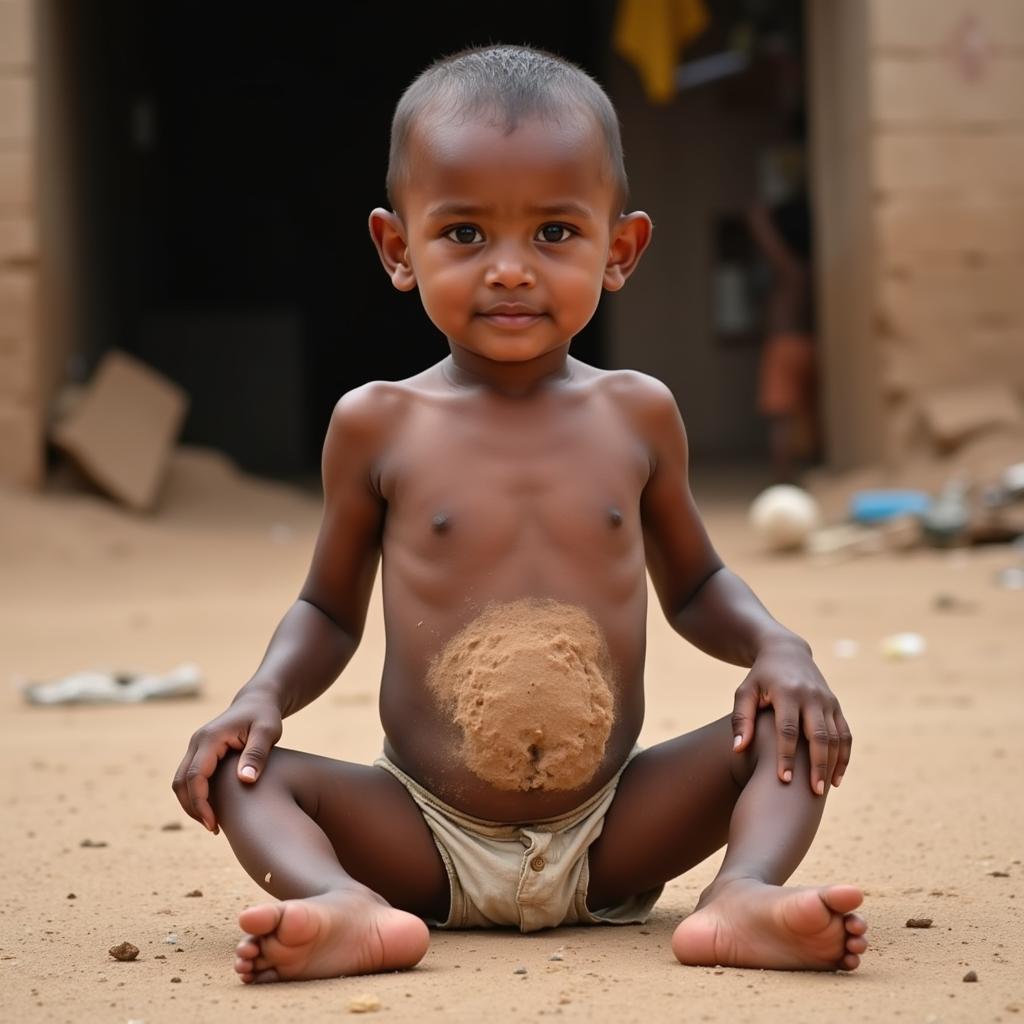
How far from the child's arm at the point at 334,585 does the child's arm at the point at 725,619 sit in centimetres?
42

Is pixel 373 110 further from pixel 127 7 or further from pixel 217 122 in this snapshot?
pixel 127 7

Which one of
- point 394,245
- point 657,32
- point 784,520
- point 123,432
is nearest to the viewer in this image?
point 394,245

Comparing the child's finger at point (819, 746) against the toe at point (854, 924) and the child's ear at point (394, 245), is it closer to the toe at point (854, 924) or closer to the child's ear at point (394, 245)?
the toe at point (854, 924)

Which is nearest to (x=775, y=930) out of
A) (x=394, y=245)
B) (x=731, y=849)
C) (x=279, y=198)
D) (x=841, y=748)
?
(x=731, y=849)

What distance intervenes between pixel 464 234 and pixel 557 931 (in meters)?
1.03

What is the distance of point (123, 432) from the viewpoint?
10.2 m

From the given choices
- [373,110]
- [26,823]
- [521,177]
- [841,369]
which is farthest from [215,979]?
[373,110]

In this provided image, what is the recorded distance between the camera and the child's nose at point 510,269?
7.90ft

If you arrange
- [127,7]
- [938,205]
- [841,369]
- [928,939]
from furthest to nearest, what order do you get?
[127,7] → [841,369] → [938,205] → [928,939]

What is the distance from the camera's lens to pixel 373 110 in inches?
700

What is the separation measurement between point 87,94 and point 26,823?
8934mm

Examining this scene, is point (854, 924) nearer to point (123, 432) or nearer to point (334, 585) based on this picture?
point (334, 585)

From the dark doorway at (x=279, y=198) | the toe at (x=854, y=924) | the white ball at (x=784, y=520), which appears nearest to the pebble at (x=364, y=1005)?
the toe at (x=854, y=924)

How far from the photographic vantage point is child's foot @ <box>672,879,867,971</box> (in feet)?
6.89
